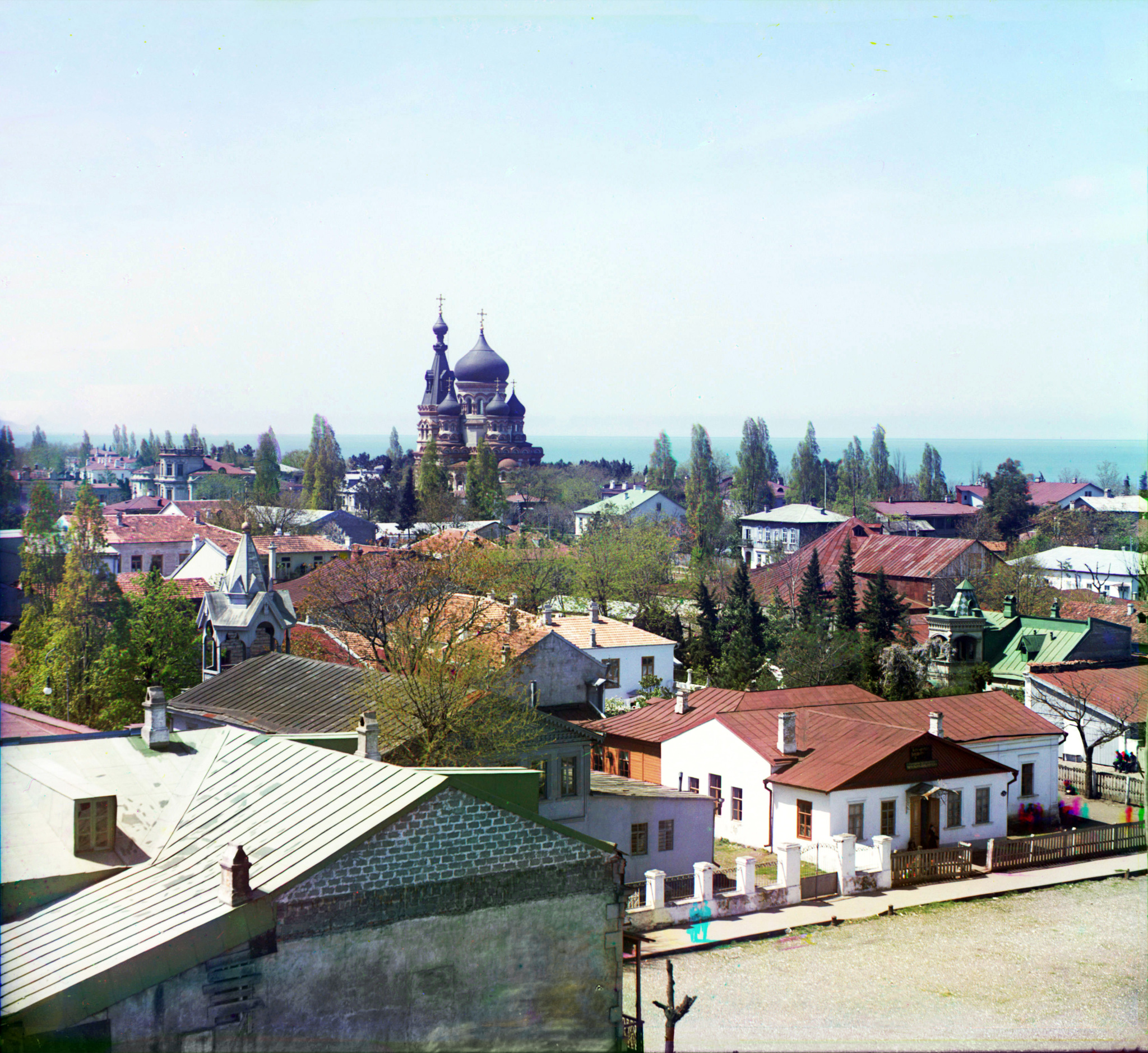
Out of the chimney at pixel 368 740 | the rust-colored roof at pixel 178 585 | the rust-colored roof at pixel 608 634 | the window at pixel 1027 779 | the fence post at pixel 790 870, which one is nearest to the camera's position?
the chimney at pixel 368 740

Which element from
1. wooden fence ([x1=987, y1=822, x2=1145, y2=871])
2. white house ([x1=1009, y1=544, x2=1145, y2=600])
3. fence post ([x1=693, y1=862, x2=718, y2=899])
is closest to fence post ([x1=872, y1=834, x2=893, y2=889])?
wooden fence ([x1=987, y1=822, x2=1145, y2=871])

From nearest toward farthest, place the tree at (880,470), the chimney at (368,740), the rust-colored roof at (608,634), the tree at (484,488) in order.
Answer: the chimney at (368,740) < the rust-colored roof at (608,634) < the tree at (484,488) < the tree at (880,470)

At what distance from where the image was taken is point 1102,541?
78.5m

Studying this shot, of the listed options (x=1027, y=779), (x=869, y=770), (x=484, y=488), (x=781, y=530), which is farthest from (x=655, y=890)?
(x=484, y=488)

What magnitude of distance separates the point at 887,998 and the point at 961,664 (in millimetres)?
23789

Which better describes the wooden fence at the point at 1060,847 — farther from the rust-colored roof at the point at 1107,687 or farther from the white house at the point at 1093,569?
the white house at the point at 1093,569

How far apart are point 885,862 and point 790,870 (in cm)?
248

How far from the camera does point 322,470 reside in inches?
3634

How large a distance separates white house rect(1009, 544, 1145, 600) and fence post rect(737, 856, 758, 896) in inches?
1857

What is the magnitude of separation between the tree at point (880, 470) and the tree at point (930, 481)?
7.75 feet

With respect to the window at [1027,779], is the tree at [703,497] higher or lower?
higher

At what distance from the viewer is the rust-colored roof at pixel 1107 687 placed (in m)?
30.5

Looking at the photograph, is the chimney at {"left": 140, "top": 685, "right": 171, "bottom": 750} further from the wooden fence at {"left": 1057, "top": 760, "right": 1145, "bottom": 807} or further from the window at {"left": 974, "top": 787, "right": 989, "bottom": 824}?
the wooden fence at {"left": 1057, "top": 760, "right": 1145, "bottom": 807}

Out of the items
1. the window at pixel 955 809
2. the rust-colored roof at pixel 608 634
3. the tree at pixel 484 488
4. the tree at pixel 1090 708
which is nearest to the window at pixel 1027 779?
the tree at pixel 1090 708
